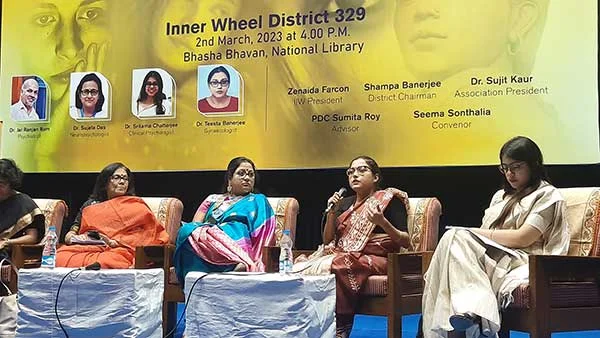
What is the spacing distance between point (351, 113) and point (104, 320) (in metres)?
2.13

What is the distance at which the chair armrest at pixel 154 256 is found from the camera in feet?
12.5

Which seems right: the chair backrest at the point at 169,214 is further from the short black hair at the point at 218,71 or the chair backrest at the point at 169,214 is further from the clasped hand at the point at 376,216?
the clasped hand at the point at 376,216

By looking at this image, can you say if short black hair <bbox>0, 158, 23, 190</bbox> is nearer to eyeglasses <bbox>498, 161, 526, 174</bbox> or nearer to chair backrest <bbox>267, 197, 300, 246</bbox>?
chair backrest <bbox>267, 197, 300, 246</bbox>

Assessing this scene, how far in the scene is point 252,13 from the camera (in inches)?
195

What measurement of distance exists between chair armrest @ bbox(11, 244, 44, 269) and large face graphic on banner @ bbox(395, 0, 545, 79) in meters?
2.27

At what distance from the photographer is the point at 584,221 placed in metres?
3.20

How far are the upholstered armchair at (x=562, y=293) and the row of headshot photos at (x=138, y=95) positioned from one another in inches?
97.8

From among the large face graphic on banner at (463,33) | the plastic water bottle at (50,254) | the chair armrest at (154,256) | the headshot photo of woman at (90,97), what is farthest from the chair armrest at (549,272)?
the headshot photo of woman at (90,97)

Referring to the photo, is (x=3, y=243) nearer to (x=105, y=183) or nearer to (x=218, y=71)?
(x=105, y=183)

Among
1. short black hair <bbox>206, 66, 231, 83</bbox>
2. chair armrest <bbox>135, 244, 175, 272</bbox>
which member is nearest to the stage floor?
chair armrest <bbox>135, 244, 175, 272</bbox>

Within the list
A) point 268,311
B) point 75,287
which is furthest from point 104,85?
point 268,311

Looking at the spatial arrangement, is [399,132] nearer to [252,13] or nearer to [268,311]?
[252,13]

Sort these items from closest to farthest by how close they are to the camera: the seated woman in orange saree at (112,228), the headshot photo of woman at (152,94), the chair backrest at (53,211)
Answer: the seated woman in orange saree at (112,228)
the chair backrest at (53,211)
the headshot photo of woman at (152,94)

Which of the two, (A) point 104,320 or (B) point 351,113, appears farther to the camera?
Result: (B) point 351,113
